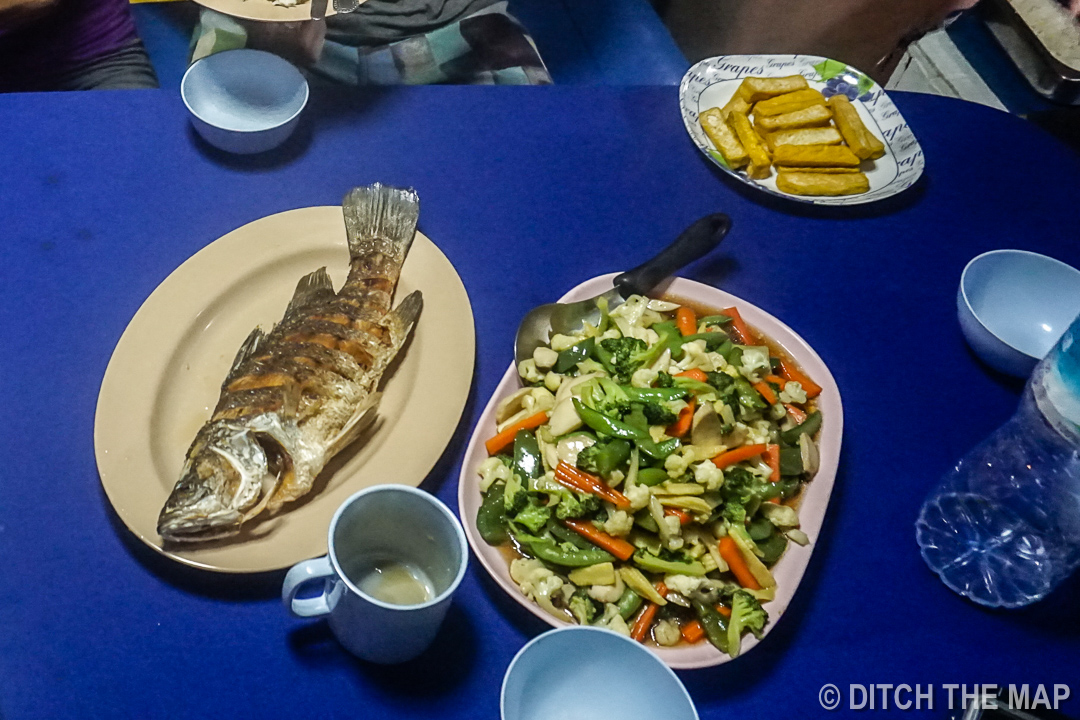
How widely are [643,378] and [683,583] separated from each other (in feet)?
0.98

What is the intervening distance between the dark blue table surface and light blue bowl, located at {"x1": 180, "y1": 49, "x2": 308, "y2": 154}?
6cm

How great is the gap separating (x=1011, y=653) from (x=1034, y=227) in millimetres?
946

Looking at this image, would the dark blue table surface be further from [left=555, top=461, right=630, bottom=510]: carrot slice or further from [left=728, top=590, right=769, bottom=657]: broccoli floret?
[left=555, top=461, right=630, bottom=510]: carrot slice

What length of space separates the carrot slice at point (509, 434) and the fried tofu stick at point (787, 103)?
0.94 meters

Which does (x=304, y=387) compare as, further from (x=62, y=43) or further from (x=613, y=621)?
(x=62, y=43)

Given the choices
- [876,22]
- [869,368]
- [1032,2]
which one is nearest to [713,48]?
[876,22]

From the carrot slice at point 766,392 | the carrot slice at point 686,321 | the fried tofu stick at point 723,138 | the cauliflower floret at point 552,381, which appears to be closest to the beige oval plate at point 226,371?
the cauliflower floret at point 552,381

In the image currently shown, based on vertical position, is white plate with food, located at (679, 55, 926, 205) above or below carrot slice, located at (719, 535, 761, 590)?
above

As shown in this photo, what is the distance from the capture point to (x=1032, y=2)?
81.3 inches

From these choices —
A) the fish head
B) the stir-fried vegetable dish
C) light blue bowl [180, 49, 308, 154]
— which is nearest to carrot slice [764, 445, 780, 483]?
the stir-fried vegetable dish

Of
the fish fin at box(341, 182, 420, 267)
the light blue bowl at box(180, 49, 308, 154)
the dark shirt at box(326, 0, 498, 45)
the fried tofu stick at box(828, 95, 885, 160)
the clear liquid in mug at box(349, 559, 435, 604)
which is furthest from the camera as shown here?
the dark shirt at box(326, 0, 498, 45)

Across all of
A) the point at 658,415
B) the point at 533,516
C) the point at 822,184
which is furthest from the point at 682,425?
the point at 822,184

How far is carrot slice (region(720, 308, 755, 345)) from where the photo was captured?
4.17 feet

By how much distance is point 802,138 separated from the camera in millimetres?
1629
